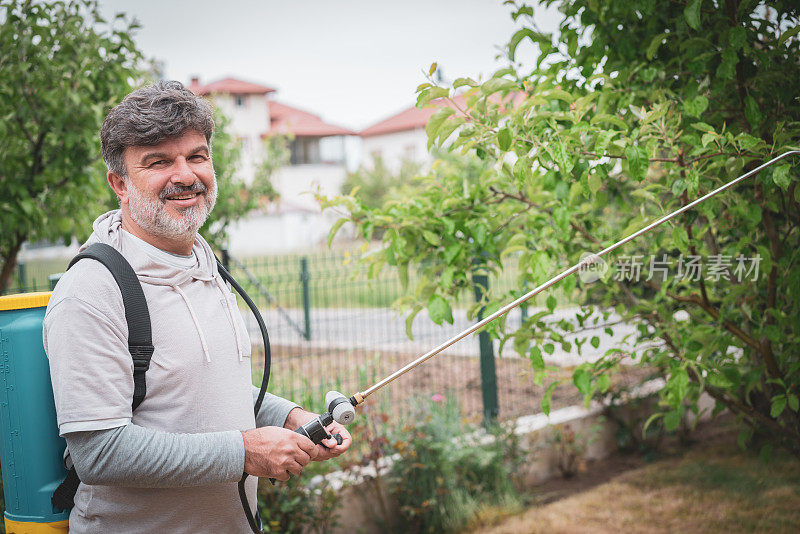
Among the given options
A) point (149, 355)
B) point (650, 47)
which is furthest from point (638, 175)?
point (149, 355)

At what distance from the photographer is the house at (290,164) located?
33312mm

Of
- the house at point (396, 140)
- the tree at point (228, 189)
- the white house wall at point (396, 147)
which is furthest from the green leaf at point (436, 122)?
the white house wall at point (396, 147)

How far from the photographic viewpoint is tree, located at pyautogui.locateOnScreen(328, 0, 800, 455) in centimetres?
262

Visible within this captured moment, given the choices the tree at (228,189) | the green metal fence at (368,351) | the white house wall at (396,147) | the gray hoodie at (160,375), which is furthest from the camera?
the white house wall at (396,147)

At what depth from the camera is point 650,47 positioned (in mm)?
2801

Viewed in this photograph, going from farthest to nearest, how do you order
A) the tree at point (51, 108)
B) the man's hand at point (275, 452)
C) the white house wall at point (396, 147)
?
the white house wall at point (396, 147), the tree at point (51, 108), the man's hand at point (275, 452)

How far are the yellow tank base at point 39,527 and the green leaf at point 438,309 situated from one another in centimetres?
153

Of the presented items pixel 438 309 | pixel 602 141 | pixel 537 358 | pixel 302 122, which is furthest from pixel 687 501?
pixel 302 122

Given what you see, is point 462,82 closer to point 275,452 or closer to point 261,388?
point 261,388

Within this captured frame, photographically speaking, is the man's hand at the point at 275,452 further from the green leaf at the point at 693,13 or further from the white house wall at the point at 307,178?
the white house wall at the point at 307,178

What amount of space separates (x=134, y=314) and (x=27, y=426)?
45cm

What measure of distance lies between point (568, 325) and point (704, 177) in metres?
0.90

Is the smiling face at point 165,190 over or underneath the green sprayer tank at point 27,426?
over

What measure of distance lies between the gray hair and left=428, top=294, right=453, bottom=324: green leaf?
1.35m
